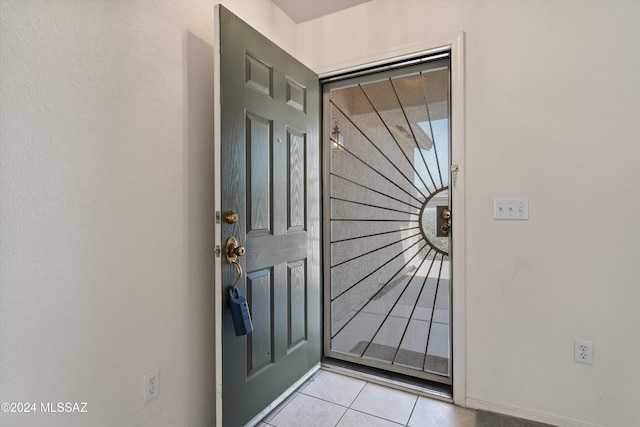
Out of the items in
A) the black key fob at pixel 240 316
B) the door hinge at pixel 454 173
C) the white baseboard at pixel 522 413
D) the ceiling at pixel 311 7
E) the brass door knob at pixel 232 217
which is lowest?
the white baseboard at pixel 522 413

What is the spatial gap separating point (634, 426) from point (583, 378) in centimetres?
26

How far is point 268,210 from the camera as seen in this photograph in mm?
1719

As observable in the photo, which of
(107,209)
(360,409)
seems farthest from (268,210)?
(360,409)

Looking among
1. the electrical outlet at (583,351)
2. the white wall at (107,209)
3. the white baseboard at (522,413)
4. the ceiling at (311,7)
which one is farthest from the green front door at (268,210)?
the electrical outlet at (583,351)

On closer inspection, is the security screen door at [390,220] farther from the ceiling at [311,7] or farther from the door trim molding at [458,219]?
the ceiling at [311,7]

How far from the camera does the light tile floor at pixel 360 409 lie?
5.52 feet

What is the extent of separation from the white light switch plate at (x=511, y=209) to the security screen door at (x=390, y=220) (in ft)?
1.01

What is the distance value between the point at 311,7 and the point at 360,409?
250 cm

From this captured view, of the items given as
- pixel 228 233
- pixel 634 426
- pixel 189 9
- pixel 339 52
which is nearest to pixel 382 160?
pixel 339 52

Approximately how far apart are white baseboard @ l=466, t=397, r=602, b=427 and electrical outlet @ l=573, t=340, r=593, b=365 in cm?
31

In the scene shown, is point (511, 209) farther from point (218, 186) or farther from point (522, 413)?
point (218, 186)

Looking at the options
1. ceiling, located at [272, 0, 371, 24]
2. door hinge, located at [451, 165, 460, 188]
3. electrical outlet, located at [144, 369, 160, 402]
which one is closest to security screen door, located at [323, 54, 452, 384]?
door hinge, located at [451, 165, 460, 188]

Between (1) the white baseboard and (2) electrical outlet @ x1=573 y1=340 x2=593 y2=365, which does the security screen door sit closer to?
(1) the white baseboard

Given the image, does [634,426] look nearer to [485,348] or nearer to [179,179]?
[485,348]
